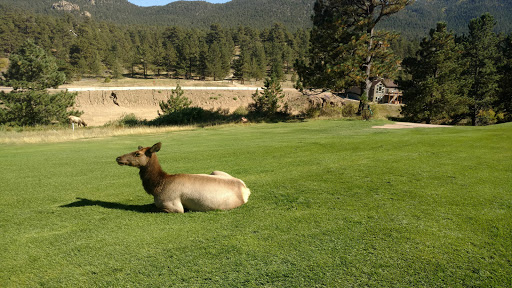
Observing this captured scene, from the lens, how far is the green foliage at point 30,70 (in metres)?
35.4

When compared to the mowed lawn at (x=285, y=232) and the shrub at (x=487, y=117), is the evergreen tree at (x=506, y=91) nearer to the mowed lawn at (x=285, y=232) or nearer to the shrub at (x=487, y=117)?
the shrub at (x=487, y=117)

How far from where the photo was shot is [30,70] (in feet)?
120

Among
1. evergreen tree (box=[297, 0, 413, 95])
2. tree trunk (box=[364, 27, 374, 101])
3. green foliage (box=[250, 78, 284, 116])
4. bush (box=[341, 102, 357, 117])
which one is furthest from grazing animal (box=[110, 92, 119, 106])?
tree trunk (box=[364, 27, 374, 101])

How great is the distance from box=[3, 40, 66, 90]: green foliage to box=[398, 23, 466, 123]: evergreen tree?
44777 mm

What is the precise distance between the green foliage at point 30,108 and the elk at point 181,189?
130 ft

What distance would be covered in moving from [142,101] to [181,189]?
205ft

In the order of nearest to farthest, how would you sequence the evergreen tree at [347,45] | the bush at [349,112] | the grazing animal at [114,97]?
the evergreen tree at [347,45]
the bush at [349,112]
the grazing animal at [114,97]

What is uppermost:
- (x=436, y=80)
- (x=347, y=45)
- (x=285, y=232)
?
(x=347, y=45)

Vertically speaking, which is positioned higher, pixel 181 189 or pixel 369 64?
pixel 369 64

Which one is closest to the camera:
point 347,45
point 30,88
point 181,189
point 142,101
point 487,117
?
point 181,189

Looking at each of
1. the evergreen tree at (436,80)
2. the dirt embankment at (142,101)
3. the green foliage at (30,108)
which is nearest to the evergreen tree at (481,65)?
the evergreen tree at (436,80)

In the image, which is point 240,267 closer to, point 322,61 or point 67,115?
point 322,61

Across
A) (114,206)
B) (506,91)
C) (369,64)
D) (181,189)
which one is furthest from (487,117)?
(114,206)

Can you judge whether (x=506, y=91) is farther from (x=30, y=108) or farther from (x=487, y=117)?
(x=30, y=108)
